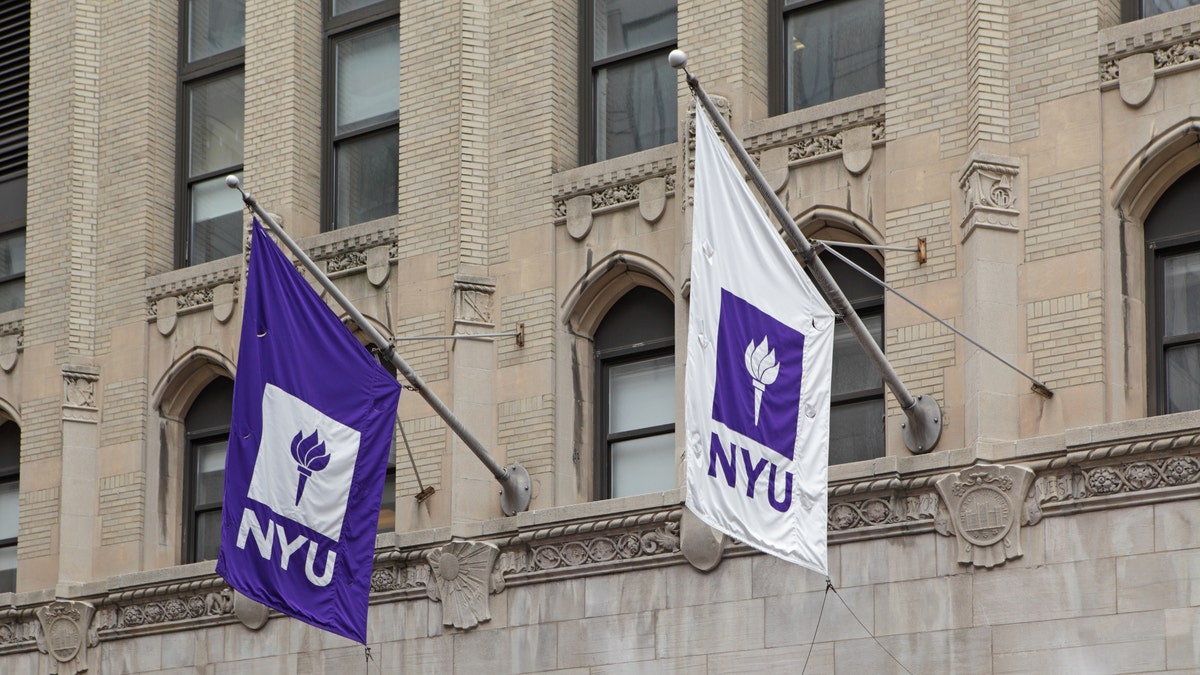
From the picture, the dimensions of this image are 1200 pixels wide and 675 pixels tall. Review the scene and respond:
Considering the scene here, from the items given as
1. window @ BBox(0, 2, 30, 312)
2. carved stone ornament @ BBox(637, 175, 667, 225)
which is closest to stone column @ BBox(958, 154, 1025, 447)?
carved stone ornament @ BBox(637, 175, 667, 225)

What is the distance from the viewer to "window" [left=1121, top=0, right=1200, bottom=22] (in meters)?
19.2

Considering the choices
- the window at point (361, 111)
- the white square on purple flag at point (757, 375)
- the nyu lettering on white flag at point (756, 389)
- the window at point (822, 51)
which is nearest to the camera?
the nyu lettering on white flag at point (756, 389)

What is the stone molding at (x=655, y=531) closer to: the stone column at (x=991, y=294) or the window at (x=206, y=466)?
the stone column at (x=991, y=294)

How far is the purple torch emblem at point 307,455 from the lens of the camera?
64.3ft

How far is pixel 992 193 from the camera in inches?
744

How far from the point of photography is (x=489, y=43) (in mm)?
23469

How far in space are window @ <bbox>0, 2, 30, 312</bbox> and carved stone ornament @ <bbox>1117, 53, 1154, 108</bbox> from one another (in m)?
16.2

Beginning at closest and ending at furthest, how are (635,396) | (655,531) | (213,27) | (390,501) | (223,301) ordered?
1. (655,531)
2. (635,396)
3. (390,501)
4. (223,301)
5. (213,27)

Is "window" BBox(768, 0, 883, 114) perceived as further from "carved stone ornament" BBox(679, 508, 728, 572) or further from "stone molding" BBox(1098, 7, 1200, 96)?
"carved stone ornament" BBox(679, 508, 728, 572)

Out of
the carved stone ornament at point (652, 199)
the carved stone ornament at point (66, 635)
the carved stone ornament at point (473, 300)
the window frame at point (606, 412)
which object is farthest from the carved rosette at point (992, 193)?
the carved stone ornament at point (66, 635)

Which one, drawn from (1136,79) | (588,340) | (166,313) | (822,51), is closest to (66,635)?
(166,313)

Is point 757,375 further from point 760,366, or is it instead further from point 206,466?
point 206,466

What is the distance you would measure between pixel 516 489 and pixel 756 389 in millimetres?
5380

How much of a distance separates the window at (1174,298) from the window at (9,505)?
52.1 ft
